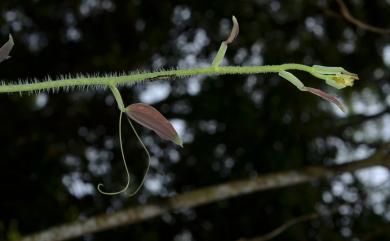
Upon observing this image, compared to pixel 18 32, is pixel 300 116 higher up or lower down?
lower down

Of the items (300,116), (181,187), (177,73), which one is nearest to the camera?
(177,73)

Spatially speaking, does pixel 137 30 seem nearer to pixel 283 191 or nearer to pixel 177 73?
pixel 283 191

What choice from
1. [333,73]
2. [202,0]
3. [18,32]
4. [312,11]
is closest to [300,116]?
[312,11]

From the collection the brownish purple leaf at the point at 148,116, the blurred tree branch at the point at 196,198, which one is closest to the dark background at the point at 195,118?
the blurred tree branch at the point at 196,198

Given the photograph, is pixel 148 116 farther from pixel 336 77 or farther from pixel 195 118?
pixel 195 118

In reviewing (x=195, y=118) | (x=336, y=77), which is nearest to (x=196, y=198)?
(x=195, y=118)

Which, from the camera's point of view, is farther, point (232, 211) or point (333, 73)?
point (232, 211)

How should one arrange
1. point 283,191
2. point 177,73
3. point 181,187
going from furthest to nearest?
point 181,187 → point 283,191 → point 177,73
